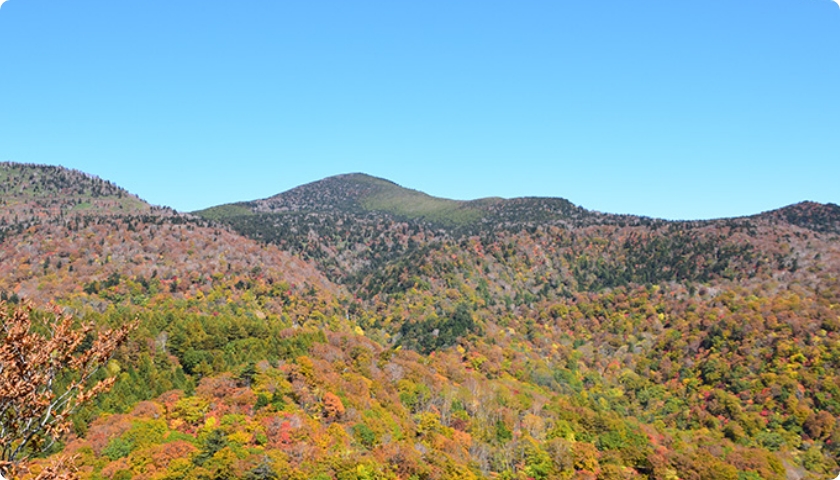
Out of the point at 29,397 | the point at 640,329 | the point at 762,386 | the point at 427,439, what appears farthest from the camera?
the point at 640,329

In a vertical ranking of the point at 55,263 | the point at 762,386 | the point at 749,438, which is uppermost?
the point at 55,263

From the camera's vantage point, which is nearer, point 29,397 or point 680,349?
point 29,397

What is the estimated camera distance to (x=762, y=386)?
440 feet

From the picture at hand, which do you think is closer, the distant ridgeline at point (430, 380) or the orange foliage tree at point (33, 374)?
the orange foliage tree at point (33, 374)

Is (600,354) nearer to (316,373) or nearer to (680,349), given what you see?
(680,349)

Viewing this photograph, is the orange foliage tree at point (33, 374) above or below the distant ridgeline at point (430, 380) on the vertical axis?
above

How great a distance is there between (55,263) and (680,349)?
656 feet

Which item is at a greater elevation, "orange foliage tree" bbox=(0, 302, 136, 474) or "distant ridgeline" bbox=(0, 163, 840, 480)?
"orange foliage tree" bbox=(0, 302, 136, 474)

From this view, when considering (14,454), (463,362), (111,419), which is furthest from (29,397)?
(463,362)

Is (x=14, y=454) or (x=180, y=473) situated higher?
(x=14, y=454)

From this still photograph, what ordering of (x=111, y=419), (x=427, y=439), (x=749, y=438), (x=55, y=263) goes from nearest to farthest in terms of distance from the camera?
(x=111, y=419), (x=427, y=439), (x=749, y=438), (x=55, y=263)

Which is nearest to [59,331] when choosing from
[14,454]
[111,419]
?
[14,454]

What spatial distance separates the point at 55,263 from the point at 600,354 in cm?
18195

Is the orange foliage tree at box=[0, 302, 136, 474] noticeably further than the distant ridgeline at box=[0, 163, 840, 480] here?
No
